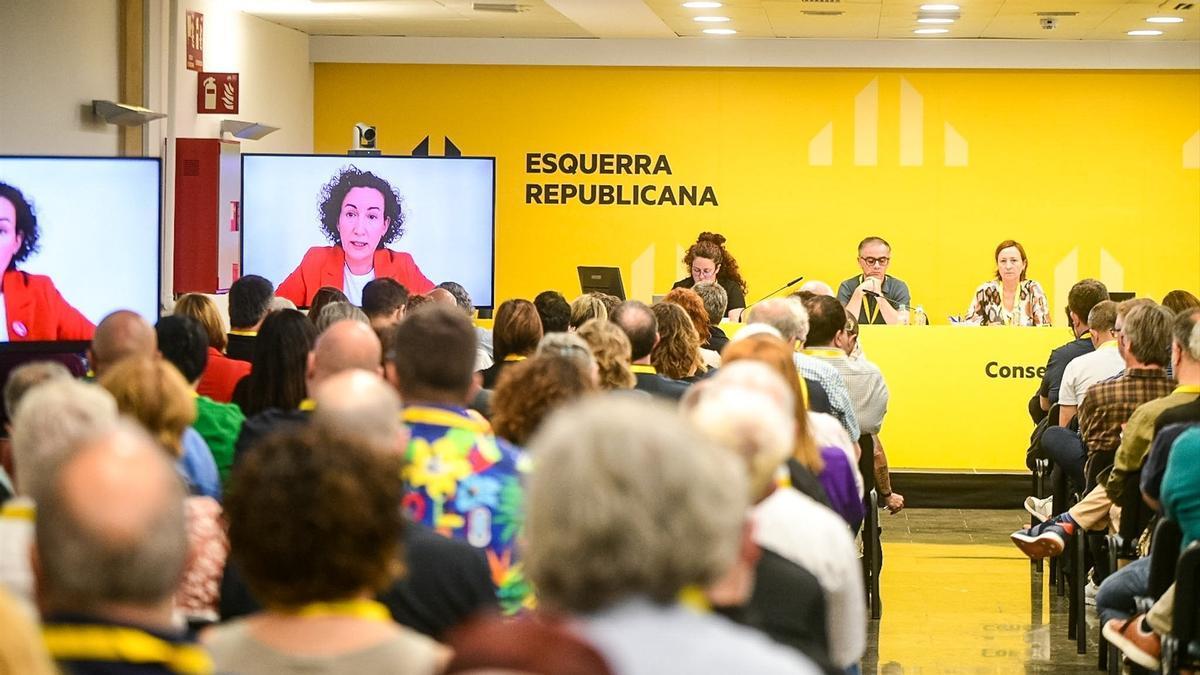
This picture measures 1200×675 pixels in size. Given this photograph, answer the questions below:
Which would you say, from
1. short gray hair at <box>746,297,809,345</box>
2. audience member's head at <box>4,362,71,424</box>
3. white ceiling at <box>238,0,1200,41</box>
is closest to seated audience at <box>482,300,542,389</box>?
short gray hair at <box>746,297,809,345</box>

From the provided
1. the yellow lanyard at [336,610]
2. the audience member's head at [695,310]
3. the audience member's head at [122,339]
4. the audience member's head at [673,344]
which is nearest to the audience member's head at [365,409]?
the yellow lanyard at [336,610]

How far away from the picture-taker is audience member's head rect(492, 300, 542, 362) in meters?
6.33

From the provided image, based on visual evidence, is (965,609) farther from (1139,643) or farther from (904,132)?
(904,132)

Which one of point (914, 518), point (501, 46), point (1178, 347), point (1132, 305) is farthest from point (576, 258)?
point (1178, 347)

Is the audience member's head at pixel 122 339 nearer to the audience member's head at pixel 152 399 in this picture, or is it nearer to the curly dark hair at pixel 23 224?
the audience member's head at pixel 152 399

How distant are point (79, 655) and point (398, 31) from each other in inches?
532

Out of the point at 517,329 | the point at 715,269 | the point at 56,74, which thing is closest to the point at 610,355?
the point at 517,329

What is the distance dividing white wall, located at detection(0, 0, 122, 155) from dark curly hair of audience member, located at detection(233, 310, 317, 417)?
5.08 m

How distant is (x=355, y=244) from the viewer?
34.7 feet

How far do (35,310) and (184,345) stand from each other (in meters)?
2.98

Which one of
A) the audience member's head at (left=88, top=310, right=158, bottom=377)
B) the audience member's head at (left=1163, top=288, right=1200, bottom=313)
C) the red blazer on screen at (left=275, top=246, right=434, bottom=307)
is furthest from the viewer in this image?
the red blazer on screen at (left=275, top=246, right=434, bottom=307)

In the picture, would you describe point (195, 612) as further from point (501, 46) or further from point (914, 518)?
point (501, 46)

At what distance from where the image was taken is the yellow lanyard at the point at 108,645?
6.25 feet

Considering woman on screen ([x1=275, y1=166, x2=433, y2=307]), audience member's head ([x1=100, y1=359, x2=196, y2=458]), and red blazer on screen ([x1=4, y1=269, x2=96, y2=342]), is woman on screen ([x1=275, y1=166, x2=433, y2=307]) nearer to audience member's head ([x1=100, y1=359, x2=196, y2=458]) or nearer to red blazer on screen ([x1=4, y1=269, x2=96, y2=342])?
red blazer on screen ([x1=4, y1=269, x2=96, y2=342])
